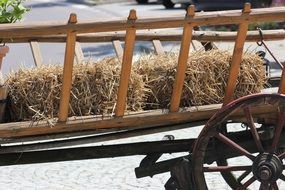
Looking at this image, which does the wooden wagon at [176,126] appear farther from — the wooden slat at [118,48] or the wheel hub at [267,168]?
the wooden slat at [118,48]

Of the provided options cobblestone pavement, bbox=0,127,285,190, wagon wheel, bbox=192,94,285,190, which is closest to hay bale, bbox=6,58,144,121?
wagon wheel, bbox=192,94,285,190

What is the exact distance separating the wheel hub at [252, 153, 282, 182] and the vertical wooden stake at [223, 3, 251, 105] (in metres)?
0.43

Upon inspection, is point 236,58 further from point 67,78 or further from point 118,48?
point 118,48

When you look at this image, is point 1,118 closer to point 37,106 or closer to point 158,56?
point 37,106

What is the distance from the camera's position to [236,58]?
4746mm

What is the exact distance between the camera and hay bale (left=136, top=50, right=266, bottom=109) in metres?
4.90

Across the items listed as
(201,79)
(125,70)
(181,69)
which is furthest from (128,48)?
(201,79)

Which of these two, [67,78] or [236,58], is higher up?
[236,58]

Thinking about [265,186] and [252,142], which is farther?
[252,142]

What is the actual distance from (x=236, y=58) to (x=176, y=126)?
589 millimetres

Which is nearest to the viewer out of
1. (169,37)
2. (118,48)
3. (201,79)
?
(201,79)

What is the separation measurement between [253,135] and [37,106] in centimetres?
137

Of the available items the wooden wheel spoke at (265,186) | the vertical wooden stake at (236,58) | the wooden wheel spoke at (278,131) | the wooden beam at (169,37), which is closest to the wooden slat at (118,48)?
the wooden beam at (169,37)

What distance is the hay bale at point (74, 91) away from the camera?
4.80 metres
